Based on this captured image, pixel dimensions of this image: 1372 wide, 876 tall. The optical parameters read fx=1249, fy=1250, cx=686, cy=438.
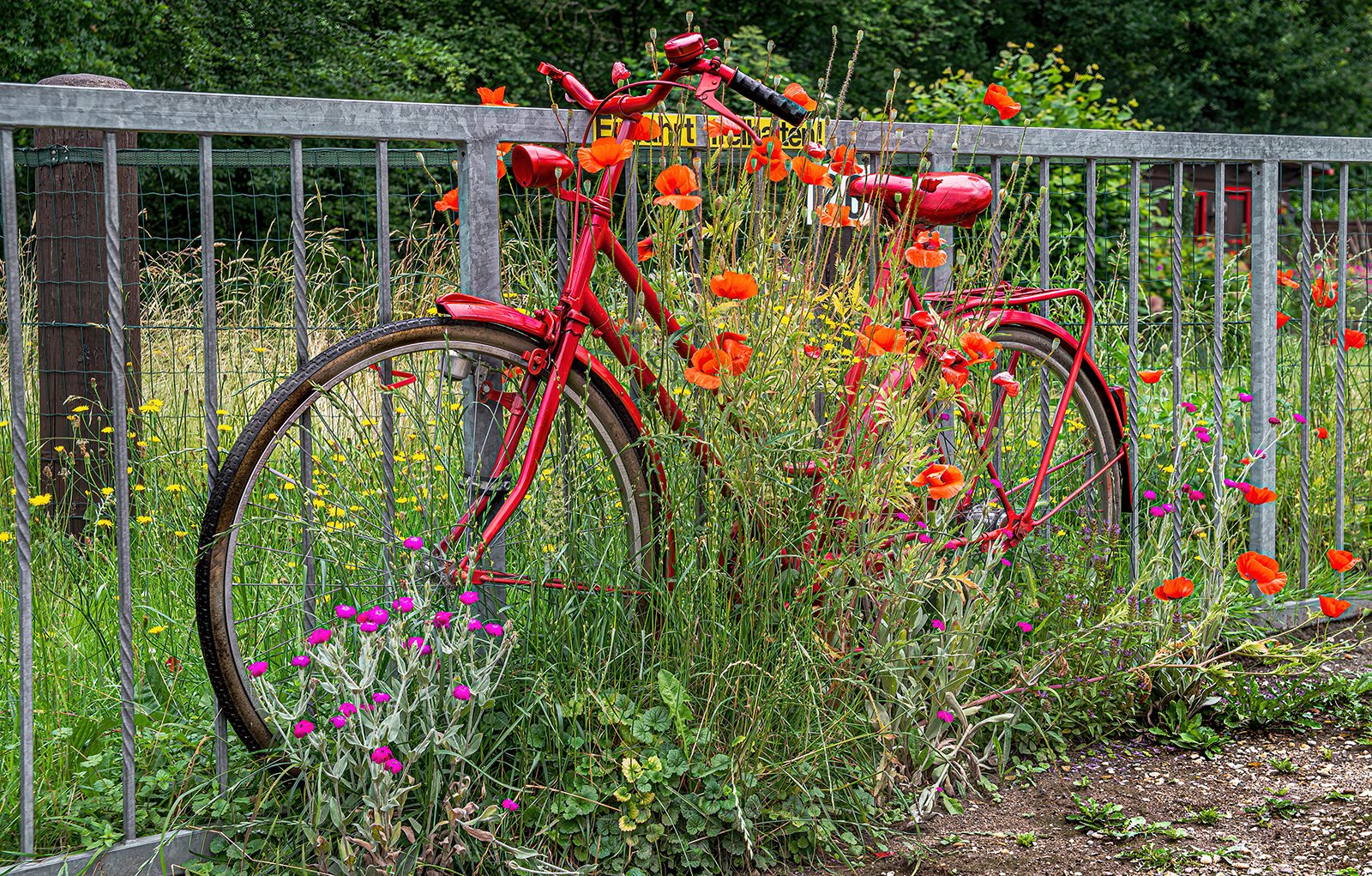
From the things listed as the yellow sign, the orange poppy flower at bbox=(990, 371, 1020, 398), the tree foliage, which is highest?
the tree foliage

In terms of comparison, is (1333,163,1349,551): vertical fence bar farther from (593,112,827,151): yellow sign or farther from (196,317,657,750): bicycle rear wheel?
(196,317,657,750): bicycle rear wheel

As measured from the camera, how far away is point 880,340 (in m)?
2.41

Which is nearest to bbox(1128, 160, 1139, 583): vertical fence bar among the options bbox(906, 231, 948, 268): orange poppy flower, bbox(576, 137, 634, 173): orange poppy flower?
bbox(906, 231, 948, 268): orange poppy flower

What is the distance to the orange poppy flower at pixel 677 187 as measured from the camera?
7.36 ft

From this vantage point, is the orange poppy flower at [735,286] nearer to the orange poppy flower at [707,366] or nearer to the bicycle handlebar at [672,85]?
the orange poppy flower at [707,366]

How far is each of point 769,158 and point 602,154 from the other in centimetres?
38

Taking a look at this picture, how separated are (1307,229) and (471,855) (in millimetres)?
3156

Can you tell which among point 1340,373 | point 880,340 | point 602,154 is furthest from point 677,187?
point 1340,373

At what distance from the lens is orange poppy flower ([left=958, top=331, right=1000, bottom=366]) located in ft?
8.59

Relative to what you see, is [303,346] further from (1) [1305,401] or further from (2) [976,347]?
(1) [1305,401]

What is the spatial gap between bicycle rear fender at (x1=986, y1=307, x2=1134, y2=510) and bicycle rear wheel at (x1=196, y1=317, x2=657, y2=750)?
1113mm

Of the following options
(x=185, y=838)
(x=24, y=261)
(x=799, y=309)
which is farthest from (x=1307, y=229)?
(x=24, y=261)

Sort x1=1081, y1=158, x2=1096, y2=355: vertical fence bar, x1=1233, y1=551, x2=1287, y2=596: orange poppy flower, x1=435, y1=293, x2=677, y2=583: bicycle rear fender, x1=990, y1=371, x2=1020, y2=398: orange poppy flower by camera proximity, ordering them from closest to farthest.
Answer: x1=435, y1=293, x2=677, y2=583: bicycle rear fender, x1=990, y1=371, x2=1020, y2=398: orange poppy flower, x1=1233, y1=551, x2=1287, y2=596: orange poppy flower, x1=1081, y1=158, x2=1096, y2=355: vertical fence bar

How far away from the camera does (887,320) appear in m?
2.61
